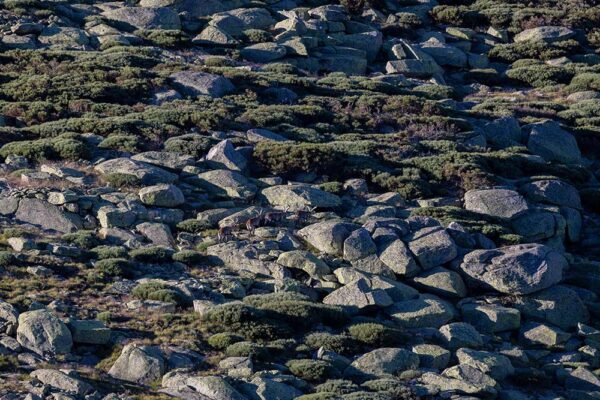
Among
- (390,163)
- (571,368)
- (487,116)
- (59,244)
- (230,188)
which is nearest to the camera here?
(571,368)

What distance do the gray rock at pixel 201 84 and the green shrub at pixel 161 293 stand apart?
1560 cm

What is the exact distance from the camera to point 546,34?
51.4m

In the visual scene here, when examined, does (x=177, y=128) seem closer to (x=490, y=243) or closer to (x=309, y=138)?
(x=309, y=138)

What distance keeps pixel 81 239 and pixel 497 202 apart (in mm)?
11898

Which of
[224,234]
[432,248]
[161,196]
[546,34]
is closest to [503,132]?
[432,248]

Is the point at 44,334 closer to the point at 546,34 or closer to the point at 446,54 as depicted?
the point at 446,54

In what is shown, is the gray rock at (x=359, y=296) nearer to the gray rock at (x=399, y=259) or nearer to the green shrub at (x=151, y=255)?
the gray rock at (x=399, y=259)

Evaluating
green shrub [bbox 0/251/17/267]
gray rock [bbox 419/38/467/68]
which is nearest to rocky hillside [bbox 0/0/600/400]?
green shrub [bbox 0/251/17/267]

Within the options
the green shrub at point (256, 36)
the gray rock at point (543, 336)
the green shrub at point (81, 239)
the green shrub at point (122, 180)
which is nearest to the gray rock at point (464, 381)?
the gray rock at point (543, 336)

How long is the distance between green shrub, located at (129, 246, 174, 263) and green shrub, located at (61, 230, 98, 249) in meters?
1.14

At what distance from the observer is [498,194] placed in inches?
1131

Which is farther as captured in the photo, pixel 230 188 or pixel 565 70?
pixel 565 70

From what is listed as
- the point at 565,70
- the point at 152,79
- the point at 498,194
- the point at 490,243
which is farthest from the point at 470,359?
the point at 565,70

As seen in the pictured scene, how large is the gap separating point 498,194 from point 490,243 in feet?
9.81
